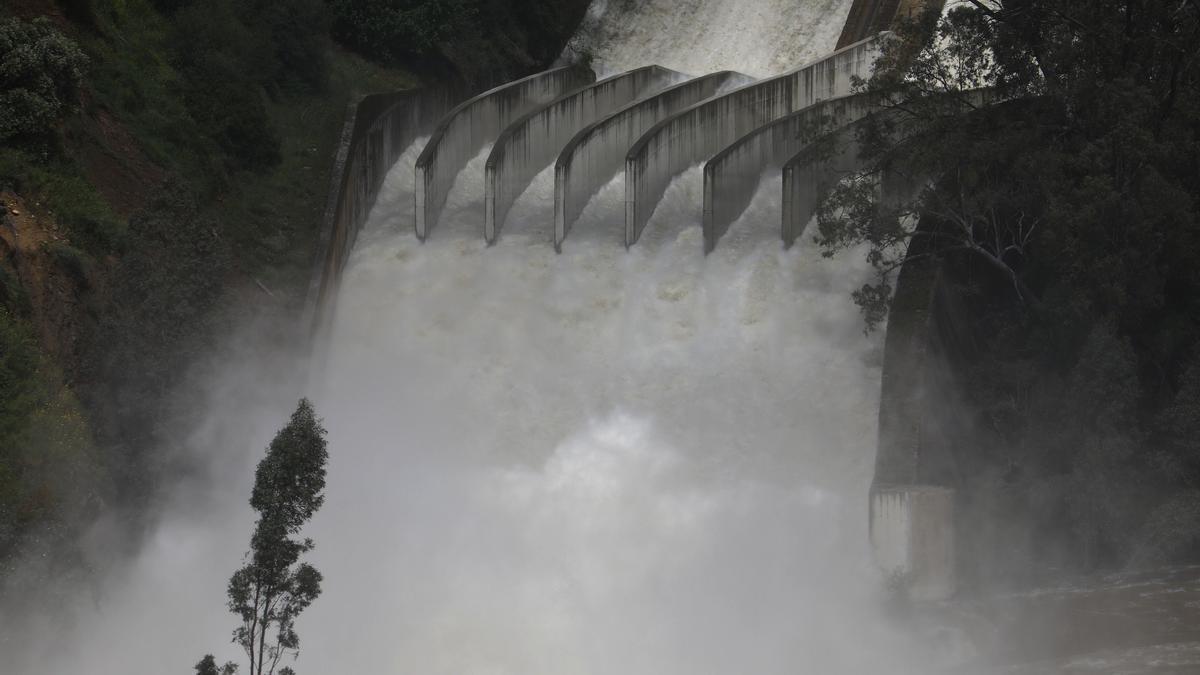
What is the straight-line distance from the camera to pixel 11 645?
20.7 m

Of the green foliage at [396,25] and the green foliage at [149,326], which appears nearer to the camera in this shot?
the green foliage at [149,326]

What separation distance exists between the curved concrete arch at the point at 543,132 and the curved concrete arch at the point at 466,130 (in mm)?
1076

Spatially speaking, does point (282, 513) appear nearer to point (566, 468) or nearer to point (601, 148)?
point (566, 468)

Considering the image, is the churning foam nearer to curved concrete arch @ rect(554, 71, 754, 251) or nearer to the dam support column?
curved concrete arch @ rect(554, 71, 754, 251)

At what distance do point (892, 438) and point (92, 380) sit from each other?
1339 cm

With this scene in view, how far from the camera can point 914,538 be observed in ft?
78.8

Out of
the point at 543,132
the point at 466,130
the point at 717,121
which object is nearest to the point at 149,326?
the point at 466,130

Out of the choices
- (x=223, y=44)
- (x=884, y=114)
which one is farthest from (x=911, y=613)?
(x=223, y=44)

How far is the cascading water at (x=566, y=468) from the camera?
2253 centimetres

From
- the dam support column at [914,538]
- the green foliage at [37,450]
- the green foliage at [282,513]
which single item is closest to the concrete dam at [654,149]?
the dam support column at [914,538]

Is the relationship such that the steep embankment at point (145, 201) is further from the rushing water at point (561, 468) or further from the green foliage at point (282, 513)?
the green foliage at point (282, 513)

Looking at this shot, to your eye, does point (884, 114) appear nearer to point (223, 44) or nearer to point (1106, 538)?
point (1106, 538)

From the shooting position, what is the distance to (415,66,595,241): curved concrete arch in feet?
105

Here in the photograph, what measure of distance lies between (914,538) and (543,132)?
13999 mm
